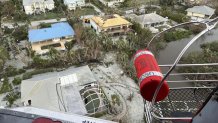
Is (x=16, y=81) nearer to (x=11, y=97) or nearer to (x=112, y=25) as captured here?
(x=11, y=97)

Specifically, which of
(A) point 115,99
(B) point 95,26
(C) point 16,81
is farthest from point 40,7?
(A) point 115,99

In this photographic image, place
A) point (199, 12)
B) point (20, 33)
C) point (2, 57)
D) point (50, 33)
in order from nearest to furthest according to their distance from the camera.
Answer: point (2, 57) < point (50, 33) < point (20, 33) < point (199, 12)

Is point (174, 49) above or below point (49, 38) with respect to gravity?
below

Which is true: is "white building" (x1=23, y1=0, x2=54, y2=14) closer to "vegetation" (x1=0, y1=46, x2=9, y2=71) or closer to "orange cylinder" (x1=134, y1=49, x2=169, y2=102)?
"vegetation" (x1=0, y1=46, x2=9, y2=71)

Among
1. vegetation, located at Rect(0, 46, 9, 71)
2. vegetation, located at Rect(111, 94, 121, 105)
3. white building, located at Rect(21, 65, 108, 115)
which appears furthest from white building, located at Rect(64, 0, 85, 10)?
vegetation, located at Rect(111, 94, 121, 105)

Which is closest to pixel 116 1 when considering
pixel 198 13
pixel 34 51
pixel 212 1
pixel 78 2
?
pixel 78 2

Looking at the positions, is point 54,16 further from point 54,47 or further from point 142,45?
point 142,45

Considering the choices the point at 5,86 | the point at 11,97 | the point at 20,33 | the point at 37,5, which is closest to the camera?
the point at 11,97

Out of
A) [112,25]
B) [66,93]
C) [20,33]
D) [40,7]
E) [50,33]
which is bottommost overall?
[66,93]
